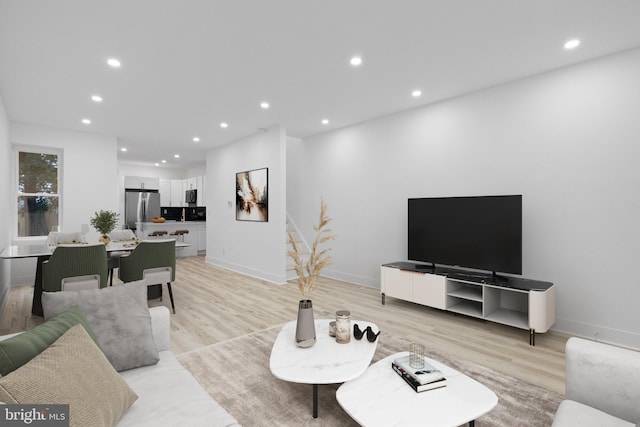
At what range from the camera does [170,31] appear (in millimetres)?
2668

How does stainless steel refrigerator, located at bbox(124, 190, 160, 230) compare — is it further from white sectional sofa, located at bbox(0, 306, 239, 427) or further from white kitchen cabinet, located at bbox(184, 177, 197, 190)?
white sectional sofa, located at bbox(0, 306, 239, 427)

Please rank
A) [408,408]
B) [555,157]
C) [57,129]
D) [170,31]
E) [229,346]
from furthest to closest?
[57,129], [555,157], [229,346], [170,31], [408,408]

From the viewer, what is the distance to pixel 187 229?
8750mm

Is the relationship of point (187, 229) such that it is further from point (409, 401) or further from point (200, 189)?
point (409, 401)

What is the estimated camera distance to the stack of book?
170 cm

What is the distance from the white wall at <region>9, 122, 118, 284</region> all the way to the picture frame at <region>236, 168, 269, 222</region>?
231 cm

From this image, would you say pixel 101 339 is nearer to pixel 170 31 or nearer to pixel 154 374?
pixel 154 374

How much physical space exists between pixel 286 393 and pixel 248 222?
4.36m

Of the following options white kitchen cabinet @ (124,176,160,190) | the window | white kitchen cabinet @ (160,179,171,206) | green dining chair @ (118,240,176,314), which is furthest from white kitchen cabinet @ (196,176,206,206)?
green dining chair @ (118,240,176,314)

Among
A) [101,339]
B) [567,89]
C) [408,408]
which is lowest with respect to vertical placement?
[408,408]

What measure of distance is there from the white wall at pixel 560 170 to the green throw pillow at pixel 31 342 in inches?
158

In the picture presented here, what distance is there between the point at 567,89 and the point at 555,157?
2.27 ft

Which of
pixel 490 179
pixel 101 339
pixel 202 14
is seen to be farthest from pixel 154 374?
pixel 490 179

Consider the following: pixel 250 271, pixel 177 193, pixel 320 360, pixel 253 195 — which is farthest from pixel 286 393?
pixel 177 193
